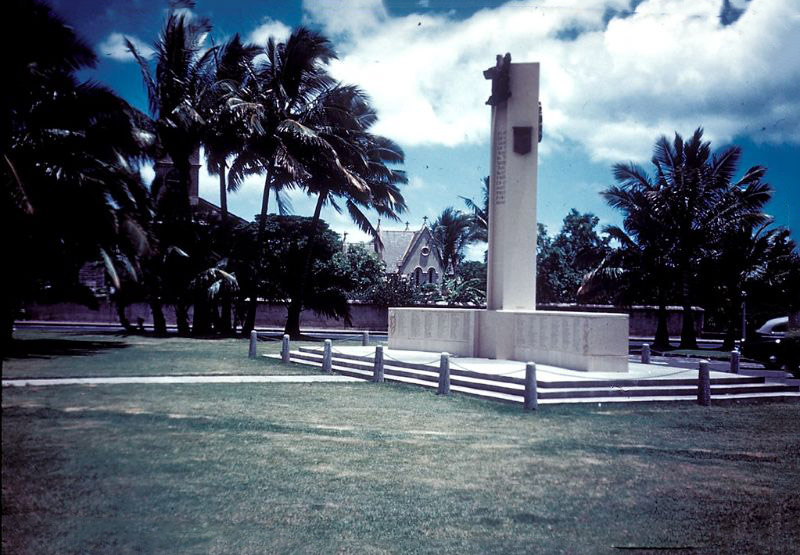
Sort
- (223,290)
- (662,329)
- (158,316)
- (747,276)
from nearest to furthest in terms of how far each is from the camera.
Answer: (158,316)
(223,290)
(747,276)
(662,329)

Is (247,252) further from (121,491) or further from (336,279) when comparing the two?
(336,279)

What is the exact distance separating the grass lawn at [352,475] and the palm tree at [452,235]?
36.0 meters

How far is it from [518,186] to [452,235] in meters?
30.4

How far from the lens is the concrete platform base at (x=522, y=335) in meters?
12.0

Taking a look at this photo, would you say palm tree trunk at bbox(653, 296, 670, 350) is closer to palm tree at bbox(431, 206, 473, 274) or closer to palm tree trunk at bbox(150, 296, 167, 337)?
palm tree at bbox(431, 206, 473, 274)

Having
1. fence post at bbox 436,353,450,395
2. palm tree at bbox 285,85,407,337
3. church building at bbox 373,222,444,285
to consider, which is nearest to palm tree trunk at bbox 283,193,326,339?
palm tree at bbox 285,85,407,337

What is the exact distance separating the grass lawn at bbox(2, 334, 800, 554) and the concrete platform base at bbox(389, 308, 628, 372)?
3.53 m

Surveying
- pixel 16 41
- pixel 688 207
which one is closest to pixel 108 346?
pixel 16 41

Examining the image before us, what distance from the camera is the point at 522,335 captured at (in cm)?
1367

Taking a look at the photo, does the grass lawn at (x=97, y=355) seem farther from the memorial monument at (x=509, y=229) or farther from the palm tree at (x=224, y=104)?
the memorial monument at (x=509, y=229)

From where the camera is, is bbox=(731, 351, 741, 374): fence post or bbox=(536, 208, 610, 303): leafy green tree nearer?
bbox=(731, 351, 741, 374): fence post

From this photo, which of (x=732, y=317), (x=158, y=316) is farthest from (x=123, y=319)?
(x=732, y=317)

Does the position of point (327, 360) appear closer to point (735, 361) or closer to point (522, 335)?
point (522, 335)

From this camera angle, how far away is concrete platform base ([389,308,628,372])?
12016mm
